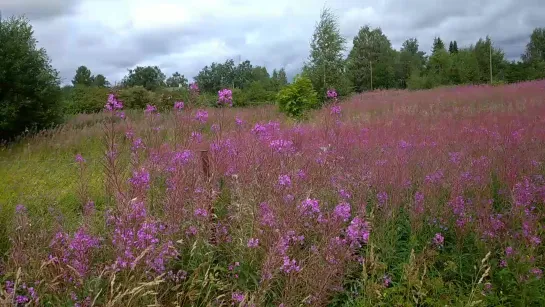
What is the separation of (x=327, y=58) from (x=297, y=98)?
Result: 390 centimetres

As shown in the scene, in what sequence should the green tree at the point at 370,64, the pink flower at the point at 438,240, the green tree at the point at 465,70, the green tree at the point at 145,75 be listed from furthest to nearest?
1. the green tree at the point at 145,75
2. the green tree at the point at 370,64
3. the green tree at the point at 465,70
4. the pink flower at the point at 438,240

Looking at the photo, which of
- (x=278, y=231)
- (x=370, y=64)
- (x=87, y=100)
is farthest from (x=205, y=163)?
(x=370, y=64)

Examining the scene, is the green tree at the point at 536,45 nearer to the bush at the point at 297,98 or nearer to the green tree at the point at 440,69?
the green tree at the point at 440,69

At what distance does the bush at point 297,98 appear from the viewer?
1488cm

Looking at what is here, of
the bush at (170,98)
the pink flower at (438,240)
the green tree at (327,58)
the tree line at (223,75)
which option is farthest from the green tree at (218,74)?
the pink flower at (438,240)

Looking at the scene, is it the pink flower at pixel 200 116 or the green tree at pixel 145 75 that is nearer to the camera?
the pink flower at pixel 200 116

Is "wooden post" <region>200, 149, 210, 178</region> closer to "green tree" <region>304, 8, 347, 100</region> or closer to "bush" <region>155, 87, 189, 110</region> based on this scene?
"bush" <region>155, 87, 189, 110</region>

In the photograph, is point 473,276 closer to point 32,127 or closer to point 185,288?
point 185,288

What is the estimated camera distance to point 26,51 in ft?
37.5

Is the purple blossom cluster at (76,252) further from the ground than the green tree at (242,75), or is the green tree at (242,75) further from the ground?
the green tree at (242,75)

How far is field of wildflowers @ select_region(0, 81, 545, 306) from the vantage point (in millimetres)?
2508

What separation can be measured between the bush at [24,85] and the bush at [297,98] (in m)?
7.79

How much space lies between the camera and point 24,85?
1101 cm

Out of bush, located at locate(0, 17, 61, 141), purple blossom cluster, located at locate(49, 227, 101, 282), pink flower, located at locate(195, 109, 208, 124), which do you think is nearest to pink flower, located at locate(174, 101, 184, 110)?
pink flower, located at locate(195, 109, 208, 124)
